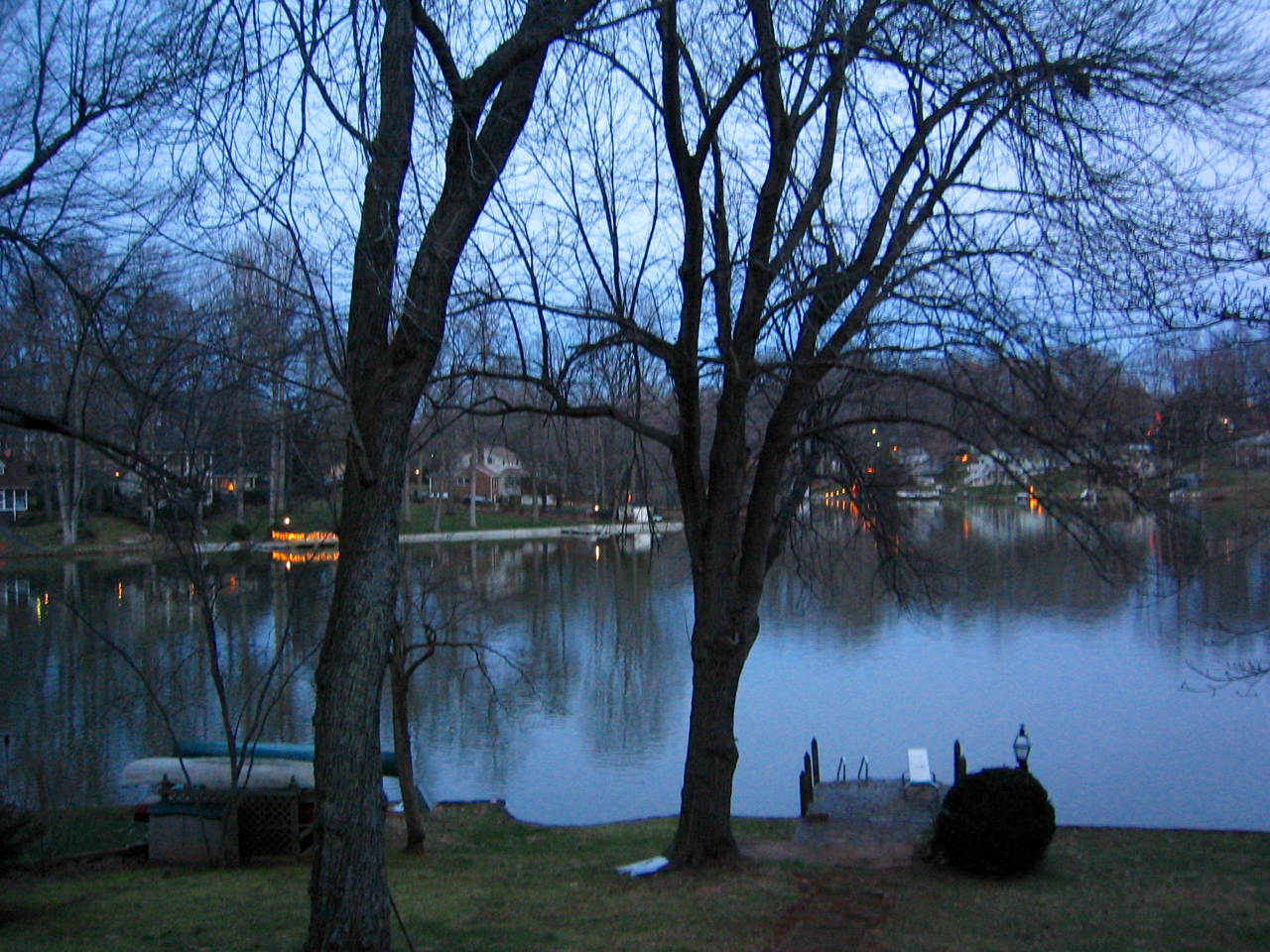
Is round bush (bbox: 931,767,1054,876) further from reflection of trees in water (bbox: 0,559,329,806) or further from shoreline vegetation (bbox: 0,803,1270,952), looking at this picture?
reflection of trees in water (bbox: 0,559,329,806)

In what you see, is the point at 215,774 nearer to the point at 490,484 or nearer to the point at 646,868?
the point at 646,868

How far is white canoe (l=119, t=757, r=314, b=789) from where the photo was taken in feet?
41.9

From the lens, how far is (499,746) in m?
17.3

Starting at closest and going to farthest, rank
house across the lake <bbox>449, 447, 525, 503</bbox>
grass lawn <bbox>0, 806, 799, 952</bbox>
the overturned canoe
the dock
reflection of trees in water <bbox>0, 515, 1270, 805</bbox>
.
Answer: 1. grass lawn <bbox>0, 806, 799, 952</bbox>
2. the dock
3. the overturned canoe
4. reflection of trees in water <bbox>0, 515, 1270, 805</bbox>
5. house across the lake <bbox>449, 447, 525, 503</bbox>

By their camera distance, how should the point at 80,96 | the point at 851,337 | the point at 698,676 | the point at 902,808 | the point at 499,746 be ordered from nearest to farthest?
the point at 80,96 < the point at 851,337 < the point at 698,676 < the point at 902,808 < the point at 499,746

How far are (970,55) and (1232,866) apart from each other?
7185 millimetres

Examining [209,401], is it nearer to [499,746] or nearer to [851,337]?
[851,337]

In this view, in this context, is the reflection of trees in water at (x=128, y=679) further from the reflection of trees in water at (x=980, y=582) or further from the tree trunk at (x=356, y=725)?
the reflection of trees in water at (x=980, y=582)

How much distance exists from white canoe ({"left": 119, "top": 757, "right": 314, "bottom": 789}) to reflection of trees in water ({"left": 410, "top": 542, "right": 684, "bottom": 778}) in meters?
2.36

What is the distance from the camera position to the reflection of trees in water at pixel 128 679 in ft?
47.9

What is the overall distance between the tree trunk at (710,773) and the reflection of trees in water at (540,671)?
4272 mm

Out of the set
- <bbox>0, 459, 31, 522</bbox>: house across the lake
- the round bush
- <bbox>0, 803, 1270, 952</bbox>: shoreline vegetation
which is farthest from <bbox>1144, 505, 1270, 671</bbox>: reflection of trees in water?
<bbox>0, 459, 31, 522</bbox>: house across the lake

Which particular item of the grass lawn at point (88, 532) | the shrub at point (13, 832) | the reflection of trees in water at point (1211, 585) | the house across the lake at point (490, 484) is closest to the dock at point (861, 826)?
the reflection of trees in water at point (1211, 585)

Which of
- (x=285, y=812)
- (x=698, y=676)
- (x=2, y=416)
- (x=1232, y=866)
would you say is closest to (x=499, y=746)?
(x=285, y=812)
